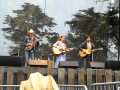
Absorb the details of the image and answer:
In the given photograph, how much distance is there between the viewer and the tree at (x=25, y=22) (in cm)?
1717

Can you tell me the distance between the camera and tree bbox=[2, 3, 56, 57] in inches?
676

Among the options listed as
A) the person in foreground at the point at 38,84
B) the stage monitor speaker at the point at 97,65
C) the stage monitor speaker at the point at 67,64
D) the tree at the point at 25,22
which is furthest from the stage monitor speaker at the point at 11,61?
the tree at the point at 25,22

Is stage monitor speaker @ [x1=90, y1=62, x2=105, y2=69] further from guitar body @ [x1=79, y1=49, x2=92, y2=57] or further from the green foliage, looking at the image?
the green foliage

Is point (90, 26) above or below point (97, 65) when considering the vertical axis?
above

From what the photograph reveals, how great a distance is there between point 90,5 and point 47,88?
12.6 m

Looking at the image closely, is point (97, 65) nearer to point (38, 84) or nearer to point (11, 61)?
point (11, 61)

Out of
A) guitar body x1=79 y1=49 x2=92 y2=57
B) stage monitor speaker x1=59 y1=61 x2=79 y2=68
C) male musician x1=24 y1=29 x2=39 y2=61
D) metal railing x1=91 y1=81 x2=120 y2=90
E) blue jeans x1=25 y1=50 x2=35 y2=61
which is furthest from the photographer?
guitar body x1=79 y1=49 x2=92 y2=57

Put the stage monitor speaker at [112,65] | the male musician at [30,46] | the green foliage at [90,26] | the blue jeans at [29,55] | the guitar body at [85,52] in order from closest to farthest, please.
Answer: the stage monitor speaker at [112,65] < the blue jeans at [29,55] < the male musician at [30,46] < the guitar body at [85,52] < the green foliage at [90,26]

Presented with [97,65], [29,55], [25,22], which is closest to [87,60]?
[97,65]

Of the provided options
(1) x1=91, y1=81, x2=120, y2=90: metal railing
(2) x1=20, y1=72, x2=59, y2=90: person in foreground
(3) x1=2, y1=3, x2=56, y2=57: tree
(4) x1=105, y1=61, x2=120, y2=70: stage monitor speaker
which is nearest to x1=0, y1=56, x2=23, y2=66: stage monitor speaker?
(4) x1=105, y1=61, x2=120, y2=70: stage monitor speaker

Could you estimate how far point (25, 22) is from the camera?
17.8 m

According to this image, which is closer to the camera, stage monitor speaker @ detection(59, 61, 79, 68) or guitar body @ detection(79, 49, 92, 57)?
stage monitor speaker @ detection(59, 61, 79, 68)

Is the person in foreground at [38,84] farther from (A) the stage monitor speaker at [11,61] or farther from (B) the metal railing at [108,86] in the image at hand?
(A) the stage monitor speaker at [11,61]

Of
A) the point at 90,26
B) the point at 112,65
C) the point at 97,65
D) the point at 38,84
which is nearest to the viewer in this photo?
the point at 38,84
